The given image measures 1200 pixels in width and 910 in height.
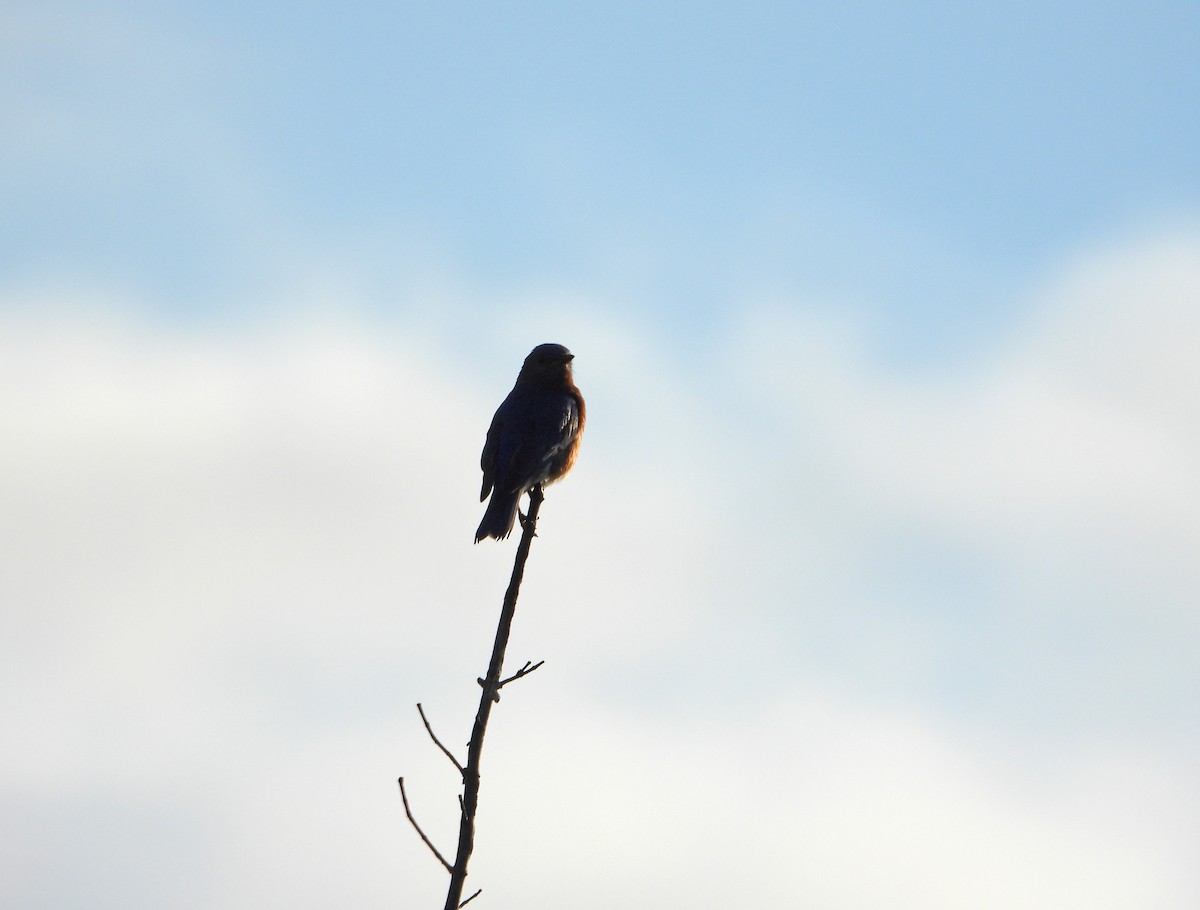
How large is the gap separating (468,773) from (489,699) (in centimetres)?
22

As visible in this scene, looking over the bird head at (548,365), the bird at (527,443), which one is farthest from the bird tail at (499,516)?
the bird head at (548,365)

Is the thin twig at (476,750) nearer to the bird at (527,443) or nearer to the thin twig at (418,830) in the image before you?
the thin twig at (418,830)

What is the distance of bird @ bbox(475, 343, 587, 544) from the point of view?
8.40 meters

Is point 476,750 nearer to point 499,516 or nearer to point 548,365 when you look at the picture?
point 499,516

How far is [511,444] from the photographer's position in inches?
350

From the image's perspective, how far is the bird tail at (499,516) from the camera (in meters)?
8.13

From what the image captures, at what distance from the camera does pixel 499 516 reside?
27.1ft

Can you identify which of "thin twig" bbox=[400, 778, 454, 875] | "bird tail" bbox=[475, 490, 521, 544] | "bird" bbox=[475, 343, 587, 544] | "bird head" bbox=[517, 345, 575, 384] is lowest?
"thin twig" bbox=[400, 778, 454, 875]

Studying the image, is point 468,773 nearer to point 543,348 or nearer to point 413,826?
point 413,826

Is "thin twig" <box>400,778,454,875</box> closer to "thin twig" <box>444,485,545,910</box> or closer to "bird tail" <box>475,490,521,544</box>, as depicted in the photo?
"thin twig" <box>444,485,545,910</box>

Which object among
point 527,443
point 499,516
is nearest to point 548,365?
point 527,443

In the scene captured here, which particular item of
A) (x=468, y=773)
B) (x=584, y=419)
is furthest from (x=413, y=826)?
(x=584, y=419)

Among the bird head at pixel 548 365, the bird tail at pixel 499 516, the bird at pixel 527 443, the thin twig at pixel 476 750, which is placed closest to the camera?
the thin twig at pixel 476 750

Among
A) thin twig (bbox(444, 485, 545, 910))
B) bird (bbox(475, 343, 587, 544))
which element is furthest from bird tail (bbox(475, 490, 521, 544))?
thin twig (bbox(444, 485, 545, 910))
